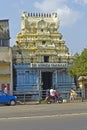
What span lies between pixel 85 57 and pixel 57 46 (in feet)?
31.9

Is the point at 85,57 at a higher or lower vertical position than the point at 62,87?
higher

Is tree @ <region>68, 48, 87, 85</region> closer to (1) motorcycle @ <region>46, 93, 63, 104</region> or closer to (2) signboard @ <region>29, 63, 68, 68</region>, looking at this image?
(2) signboard @ <region>29, 63, 68, 68</region>

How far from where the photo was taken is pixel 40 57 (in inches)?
2269

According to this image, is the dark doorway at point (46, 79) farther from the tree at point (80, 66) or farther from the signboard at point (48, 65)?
the tree at point (80, 66)

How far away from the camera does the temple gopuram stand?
2201 inches

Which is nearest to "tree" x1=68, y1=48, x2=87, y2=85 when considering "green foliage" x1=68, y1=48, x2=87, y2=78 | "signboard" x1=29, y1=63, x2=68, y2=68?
"green foliage" x1=68, y1=48, x2=87, y2=78

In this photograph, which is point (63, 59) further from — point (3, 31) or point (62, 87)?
point (3, 31)

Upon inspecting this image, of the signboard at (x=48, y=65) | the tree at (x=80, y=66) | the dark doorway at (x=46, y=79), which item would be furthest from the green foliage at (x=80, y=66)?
the dark doorway at (x=46, y=79)

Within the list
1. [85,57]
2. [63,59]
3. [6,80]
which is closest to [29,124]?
[85,57]

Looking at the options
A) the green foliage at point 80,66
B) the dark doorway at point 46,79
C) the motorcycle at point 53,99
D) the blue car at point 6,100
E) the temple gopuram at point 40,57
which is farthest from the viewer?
the dark doorway at point 46,79

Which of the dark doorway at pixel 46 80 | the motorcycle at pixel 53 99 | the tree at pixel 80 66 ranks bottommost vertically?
the motorcycle at pixel 53 99

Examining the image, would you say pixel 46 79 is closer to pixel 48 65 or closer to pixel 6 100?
pixel 48 65

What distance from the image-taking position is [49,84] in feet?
190

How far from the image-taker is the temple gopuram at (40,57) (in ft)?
183
